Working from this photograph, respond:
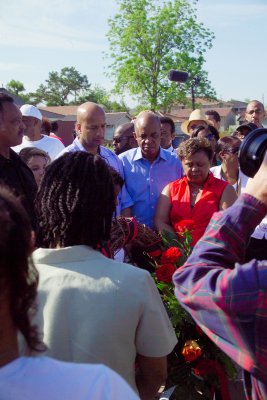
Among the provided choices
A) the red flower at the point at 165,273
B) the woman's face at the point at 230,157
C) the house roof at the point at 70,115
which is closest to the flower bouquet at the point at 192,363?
the red flower at the point at 165,273

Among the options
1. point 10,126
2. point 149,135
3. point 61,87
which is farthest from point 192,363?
point 61,87

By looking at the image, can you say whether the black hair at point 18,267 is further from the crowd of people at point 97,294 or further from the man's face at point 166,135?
the man's face at point 166,135

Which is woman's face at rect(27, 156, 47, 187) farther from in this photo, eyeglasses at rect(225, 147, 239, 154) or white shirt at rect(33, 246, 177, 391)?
white shirt at rect(33, 246, 177, 391)

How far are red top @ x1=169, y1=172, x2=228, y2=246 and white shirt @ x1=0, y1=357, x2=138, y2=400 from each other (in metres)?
2.91

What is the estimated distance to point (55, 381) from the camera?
94 cm

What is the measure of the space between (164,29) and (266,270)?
114ft

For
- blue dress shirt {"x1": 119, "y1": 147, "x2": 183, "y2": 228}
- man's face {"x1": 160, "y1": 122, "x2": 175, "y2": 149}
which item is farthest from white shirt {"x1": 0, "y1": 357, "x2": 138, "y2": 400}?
man's face {"x1": 160, "y1": 122, "x2": 175, "y2": 149}

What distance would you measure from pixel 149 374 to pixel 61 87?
90.1m

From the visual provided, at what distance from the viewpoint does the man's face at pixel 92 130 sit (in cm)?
446

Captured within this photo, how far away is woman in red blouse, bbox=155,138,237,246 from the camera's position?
156 inches

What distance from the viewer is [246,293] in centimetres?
106

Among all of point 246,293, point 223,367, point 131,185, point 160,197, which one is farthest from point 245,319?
point 131,185

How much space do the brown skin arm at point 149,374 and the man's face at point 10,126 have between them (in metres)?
2.04

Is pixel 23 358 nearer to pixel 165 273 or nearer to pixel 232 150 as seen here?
pixel 165 273
